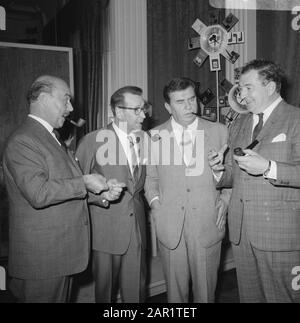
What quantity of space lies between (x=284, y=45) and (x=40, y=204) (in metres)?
3.20

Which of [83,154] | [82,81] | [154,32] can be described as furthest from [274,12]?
[83,154]

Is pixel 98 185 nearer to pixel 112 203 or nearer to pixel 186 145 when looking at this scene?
pixel 112 203

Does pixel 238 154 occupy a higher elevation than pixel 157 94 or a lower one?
lower

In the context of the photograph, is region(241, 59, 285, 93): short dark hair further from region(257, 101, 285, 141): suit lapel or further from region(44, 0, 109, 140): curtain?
region(44, 0, 109, 140): curtain

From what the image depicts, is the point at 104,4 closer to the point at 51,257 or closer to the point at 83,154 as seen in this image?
the point at 83,154

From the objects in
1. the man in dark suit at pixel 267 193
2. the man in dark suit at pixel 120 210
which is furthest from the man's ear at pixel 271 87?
the man in dark suit at pixel 120 210

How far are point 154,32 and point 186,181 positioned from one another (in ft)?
6.86

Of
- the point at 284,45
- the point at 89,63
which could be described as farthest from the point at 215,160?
the point at 284,45

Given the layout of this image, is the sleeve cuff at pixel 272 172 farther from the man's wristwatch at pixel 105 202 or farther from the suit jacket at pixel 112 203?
the man's wristwatch at pixel 105 202

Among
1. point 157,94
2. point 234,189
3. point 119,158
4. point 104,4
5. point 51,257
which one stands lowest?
point 51,257

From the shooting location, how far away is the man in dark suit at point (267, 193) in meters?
1.84

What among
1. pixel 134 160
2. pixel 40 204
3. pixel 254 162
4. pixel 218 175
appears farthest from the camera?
pixel 134 160

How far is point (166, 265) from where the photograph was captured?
2.23 metres

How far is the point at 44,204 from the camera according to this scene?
5.46 feet
